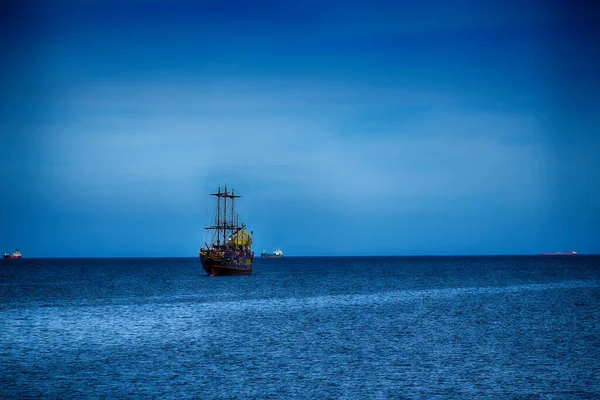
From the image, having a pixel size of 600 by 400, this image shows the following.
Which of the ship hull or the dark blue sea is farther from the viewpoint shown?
the ship hull

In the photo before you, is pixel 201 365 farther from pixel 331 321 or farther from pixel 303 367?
pixel 331 321

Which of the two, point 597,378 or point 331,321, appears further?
point 331,321

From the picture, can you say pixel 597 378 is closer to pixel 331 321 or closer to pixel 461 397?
pixel 461 397

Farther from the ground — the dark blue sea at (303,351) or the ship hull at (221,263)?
the ship hull at (221,263)

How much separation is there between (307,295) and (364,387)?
182 feet

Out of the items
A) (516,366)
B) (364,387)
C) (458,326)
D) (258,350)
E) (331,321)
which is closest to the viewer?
(364,387)

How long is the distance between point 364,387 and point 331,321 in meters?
23.4

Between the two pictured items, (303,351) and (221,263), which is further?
(221,263)

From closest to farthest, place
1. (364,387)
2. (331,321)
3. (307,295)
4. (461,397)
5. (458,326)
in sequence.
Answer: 1. (461,397)
2. (364,387)
3. (458,326)
4. (331,321)
5. (307,295)

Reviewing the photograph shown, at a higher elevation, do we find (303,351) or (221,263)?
(221,263)

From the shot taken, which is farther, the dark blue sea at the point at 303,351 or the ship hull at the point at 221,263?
the ship hull at the point at 221,263

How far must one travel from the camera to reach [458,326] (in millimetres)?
45938

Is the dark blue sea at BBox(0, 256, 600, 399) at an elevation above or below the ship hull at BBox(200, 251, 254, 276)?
below

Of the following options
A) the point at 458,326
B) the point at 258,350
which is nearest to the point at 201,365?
the point at 258,350
